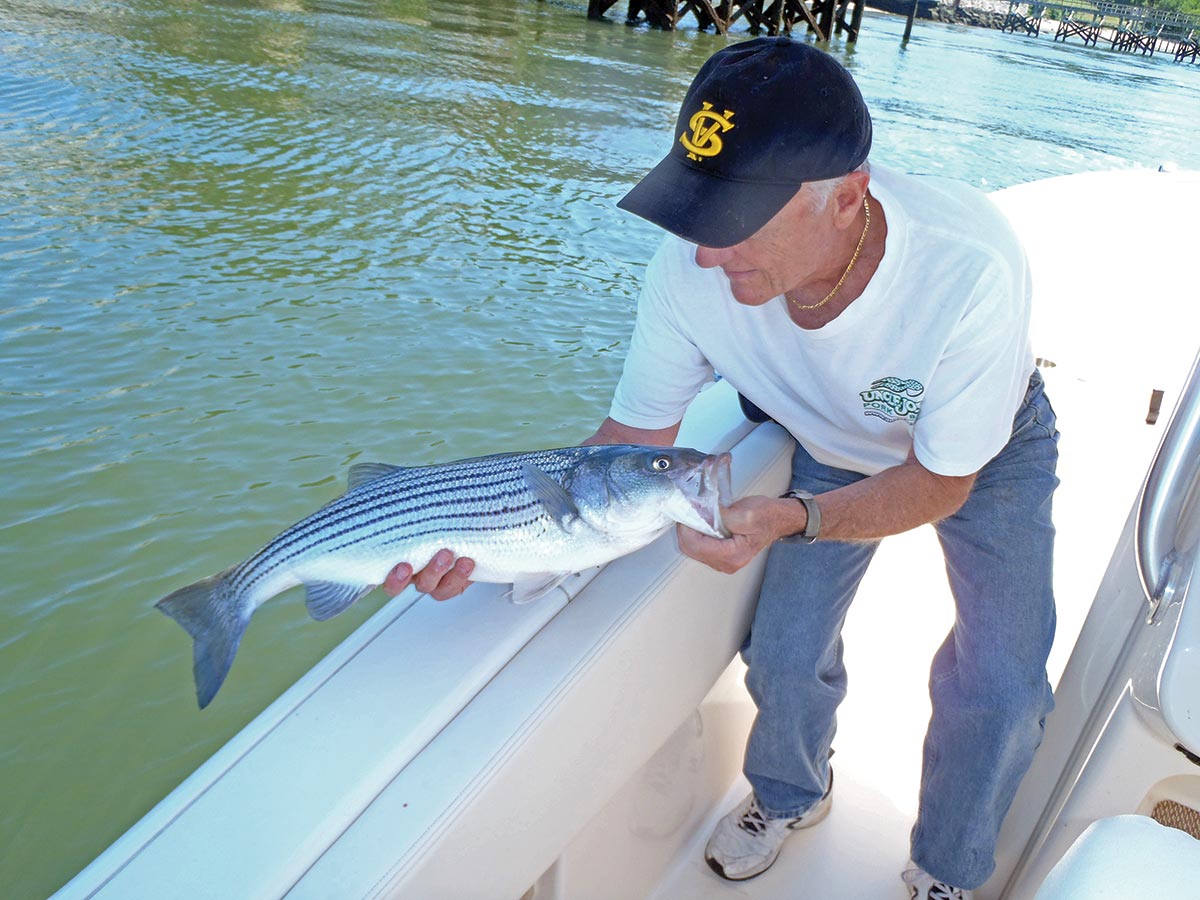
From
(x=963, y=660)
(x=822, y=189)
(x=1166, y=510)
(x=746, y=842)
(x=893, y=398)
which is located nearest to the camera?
(x=1166, y=510)

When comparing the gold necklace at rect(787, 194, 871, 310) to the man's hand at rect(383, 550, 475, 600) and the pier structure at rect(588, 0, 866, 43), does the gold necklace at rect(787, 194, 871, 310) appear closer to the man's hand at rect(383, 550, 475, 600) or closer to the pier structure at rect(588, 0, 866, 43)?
the man's hand at rect(383, 550, 475, 600)

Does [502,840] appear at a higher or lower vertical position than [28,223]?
higher

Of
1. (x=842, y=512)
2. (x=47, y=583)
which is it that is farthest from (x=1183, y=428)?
(x=47, y=583)

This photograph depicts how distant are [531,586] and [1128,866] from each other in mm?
1202

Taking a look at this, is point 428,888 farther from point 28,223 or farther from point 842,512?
point 28,223

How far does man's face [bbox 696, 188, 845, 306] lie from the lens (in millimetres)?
2057

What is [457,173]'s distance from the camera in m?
10.3

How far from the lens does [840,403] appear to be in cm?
245

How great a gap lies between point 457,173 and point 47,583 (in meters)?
7.03

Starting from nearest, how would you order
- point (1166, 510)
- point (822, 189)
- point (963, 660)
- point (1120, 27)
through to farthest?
point (1166, 510)
point (822, 189)
point (963, 660)
point (1120, 27)

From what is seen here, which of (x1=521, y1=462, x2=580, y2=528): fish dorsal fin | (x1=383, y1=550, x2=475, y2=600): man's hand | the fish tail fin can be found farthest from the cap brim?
the fish tail fin

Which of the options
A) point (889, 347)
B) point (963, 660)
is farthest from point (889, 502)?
point (963, 660)

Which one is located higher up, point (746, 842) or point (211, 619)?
point (211, 619)

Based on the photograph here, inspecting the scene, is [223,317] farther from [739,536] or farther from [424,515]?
[739,536]
